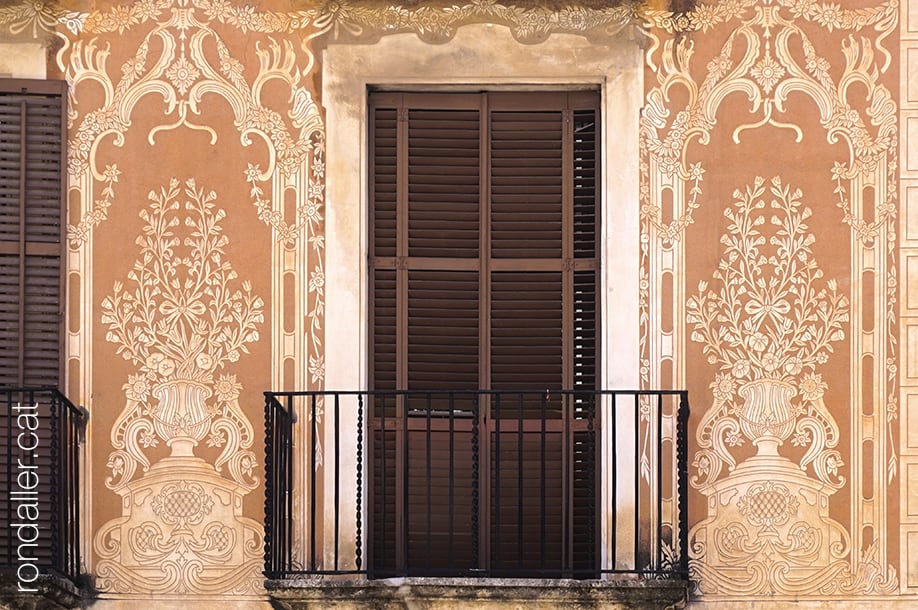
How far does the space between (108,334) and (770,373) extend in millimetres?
3510

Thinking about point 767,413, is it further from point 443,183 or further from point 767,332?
point 443,183

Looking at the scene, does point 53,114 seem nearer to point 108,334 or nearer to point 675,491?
point 108,334

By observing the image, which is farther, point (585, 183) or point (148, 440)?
point (585, 183)

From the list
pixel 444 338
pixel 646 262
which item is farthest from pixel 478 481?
pixel 646 262

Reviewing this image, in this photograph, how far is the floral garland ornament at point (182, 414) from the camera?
12.4 meters

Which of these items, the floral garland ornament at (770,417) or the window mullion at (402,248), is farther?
the window mullion at (402,248)

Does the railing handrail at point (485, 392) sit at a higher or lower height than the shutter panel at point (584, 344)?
lower

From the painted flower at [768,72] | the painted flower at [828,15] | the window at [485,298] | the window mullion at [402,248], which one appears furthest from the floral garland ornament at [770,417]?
the window mullion at [402,248]

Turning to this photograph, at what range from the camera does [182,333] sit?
41.3ft

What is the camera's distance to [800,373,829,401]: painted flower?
12.4 meters

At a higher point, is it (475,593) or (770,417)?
(770,417)

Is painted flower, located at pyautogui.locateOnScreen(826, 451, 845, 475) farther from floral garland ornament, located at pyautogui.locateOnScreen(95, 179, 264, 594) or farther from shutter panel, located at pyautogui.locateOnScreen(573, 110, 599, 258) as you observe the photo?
floral garland ornament, located at pyautogui.locateOnScreen(95, 179, 264, 594)

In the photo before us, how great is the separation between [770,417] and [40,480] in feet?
12.6

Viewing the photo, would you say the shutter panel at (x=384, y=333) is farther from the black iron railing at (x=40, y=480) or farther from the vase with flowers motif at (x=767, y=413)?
the vase with flowers motif at (x=767, y=413)
